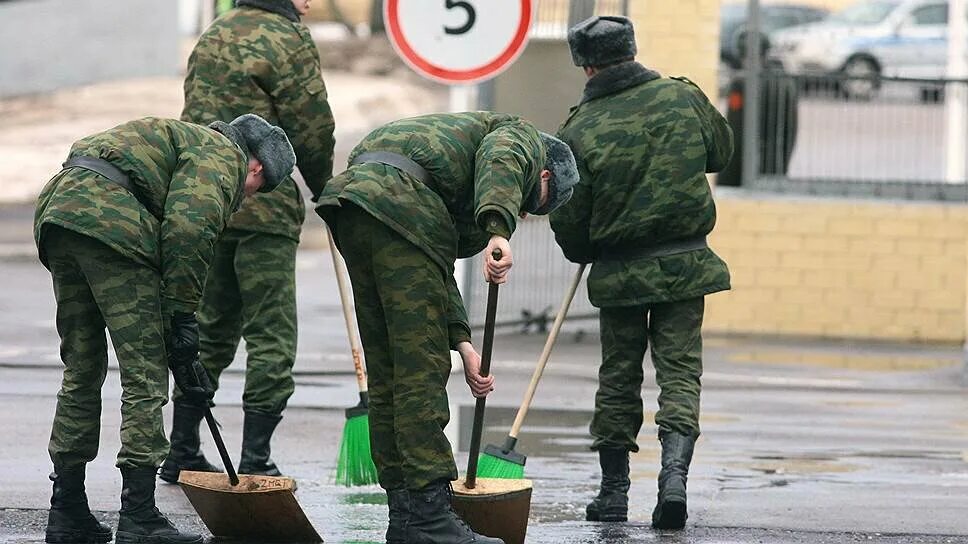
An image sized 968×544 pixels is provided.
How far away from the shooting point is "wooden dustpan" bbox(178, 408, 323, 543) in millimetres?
6215

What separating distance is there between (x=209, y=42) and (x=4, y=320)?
5415 mm

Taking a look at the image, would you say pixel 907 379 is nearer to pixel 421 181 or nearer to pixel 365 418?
pixel 365 418

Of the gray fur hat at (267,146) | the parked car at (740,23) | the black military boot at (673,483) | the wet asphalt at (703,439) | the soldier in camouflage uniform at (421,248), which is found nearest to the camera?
the soldier in camouflage uniform at (421,248)

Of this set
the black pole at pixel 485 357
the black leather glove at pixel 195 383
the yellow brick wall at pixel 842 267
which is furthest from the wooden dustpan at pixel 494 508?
the yellow brick wall at pixel 842 267

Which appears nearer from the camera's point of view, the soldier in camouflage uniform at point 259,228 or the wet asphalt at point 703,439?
the wet asphalt at point 703,439

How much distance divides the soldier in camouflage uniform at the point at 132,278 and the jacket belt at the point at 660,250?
60.9 inches

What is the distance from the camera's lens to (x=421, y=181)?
5902 millimetres

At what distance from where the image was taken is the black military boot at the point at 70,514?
6203mm

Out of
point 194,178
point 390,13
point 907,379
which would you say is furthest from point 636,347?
point 907,379

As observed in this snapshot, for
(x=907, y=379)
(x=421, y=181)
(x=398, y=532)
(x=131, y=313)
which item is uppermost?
(x=421, y=181)

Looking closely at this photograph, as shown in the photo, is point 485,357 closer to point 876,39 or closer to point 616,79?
point 616,79

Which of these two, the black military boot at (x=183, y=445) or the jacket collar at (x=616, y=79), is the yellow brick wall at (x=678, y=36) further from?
the black military boot at (x=183, y=445)

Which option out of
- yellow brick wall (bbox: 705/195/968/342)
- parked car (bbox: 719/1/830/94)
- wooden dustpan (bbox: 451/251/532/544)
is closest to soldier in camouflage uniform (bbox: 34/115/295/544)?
wooden dustpan (bbox: 451/251/532/544)

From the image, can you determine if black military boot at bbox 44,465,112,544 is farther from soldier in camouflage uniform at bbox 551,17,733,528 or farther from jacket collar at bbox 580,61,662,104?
jacket collar at bbox 580,61,662,104
